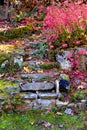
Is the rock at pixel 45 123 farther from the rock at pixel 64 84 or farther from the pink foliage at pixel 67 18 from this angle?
the pink foliage at pixel 67 18

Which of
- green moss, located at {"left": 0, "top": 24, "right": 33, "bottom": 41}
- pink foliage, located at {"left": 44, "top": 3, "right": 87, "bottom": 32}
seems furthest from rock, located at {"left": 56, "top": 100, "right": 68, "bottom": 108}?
green moss, located at {"left": 0, "top": 24, "right": 33, "bottom": 41}

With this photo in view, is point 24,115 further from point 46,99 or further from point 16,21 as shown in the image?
point 16,21

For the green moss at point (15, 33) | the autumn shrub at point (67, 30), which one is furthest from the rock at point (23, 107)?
the green moss at point (15, 33)

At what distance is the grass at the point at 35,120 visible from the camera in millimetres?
6160

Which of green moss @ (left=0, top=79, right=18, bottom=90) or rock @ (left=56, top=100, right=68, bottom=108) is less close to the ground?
green moss @ (left=0, top=79, right=18, bottom=90)

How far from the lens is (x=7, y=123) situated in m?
6.22

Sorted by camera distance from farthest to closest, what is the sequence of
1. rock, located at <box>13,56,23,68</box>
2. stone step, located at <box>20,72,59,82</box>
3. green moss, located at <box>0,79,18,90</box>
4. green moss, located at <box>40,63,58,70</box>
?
green moss, located at <box>40,63,58,70</box> < rock, located at <box>13,56,23,68</box> < stone step, located at <box>20,72,59,82</box> < green moss, located at <box>0,79,18,90</box>

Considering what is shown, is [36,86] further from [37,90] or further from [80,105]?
[80,105]

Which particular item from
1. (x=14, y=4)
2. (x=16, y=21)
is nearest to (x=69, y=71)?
(x=16, y=21)

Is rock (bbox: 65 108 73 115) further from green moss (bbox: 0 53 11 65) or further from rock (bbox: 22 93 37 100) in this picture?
green moss (bbox: 0 53 11 65)

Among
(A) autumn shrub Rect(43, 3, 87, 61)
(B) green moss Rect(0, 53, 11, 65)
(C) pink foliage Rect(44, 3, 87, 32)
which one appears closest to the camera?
(B) green moss Rect(0, 53, 11, 65)

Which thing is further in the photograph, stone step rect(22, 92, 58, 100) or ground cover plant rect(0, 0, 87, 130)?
stone step rect(22, 92, 58, 100)

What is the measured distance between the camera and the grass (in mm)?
6160

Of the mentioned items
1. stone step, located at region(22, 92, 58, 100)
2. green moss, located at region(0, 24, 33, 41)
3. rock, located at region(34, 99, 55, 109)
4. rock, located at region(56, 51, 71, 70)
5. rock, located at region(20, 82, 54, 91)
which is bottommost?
rock, located at region(34, 99, 55, 109)
